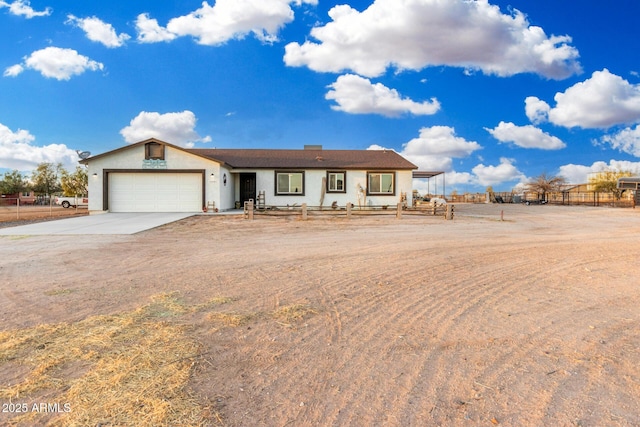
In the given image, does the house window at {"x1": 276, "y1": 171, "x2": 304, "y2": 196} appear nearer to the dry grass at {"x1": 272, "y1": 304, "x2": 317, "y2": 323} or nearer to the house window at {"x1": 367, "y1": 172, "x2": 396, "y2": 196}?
the house window at {"x1": 367, "y1": 172, "x2": 396, "y2": 196}

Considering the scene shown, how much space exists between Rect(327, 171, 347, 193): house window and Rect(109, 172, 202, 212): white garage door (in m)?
7.67

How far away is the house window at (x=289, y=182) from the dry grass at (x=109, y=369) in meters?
20.1

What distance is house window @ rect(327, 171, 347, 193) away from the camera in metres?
24.1

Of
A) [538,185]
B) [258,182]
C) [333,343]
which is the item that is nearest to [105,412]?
[333,343]

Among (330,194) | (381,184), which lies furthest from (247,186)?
(381,184)

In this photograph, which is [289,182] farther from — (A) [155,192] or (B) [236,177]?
(A) [155,192]

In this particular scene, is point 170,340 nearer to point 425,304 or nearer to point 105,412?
point 105,412

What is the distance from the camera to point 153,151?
2125 centimetres

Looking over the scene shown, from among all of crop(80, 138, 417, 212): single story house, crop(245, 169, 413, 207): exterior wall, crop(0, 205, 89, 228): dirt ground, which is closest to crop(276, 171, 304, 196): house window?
crop(80, 138, 417, 212): single story house

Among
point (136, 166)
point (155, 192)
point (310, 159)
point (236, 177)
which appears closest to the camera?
point (136, 166)

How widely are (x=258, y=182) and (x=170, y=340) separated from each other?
69.4 ft

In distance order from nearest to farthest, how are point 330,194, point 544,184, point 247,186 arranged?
point 330,194 → point 247,186 → point 544,184

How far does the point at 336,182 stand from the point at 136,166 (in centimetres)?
1144

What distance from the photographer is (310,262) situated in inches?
293
